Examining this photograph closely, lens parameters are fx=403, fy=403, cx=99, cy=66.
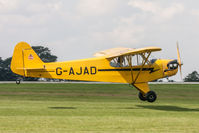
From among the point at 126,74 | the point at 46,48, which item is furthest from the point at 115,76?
the point at 46,48

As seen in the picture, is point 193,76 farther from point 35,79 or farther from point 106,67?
point 106,67

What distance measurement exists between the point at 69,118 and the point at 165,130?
4.79m

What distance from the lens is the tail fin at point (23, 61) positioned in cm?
2467

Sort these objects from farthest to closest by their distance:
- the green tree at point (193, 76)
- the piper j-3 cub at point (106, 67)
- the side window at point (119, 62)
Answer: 1. the green tree at point (193, 76)
2. the side window at point (119, 62)
3. the piper j-3 cub at point (106, 67)

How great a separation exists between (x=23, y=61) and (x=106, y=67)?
17.0 ft

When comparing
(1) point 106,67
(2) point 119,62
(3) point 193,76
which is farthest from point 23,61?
(3) point 193,76

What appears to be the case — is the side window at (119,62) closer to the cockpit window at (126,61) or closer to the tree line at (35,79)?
the cockpit window at (126,61)

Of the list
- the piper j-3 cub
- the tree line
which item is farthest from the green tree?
the piper j-3 cub

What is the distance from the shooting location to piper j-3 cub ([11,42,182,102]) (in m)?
24.6

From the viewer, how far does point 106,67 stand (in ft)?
83.6

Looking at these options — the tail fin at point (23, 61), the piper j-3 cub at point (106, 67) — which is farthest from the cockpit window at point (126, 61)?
the tail fin at point (23, 61)

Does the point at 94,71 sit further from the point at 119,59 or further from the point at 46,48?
the point at 46,48

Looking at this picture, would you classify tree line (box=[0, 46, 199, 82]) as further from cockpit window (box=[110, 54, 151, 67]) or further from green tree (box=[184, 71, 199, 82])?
cockpit window (box=[110, 54, 151, 67])

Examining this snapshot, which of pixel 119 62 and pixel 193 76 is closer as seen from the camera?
pixel 119 62
